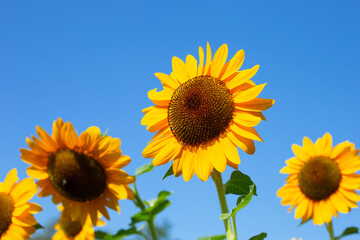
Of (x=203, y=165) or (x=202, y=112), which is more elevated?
(x=202, y=112)

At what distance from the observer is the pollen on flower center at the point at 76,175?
367 centimetres

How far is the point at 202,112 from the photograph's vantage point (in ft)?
11.6

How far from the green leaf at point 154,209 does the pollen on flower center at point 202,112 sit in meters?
0.66

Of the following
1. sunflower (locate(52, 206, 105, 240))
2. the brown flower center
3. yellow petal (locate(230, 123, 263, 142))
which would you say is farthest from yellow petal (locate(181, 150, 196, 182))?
the brown flower center

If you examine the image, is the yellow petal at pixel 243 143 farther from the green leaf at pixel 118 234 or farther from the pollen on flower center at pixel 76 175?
the green leaf at pixel 118 234

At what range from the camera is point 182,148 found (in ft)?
11.6

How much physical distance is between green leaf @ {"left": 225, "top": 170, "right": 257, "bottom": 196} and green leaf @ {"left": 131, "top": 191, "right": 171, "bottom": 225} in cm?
72

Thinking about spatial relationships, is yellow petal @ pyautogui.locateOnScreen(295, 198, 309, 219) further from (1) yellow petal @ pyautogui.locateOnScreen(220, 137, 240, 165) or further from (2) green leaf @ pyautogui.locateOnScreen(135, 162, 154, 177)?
(1) yellow petal @ pyautogui.locateOnScreen(220, 137, 240, 165)

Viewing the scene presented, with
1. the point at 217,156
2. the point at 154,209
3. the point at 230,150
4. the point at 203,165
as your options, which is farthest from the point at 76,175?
the point at 230,150

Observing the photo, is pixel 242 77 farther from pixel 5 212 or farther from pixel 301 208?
pixel 301 208

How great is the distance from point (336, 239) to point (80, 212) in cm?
294

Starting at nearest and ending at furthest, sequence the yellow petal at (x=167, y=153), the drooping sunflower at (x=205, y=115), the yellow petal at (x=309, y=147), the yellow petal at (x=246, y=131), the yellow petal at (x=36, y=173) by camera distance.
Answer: the yellow petal at (x=246, y=131), the drooping sunflower at (x=205, y=115), the yellow petal at (x=167, y=153), the yellow petal at (x=36, y=173), the yellow petal at (x=309, y=147)

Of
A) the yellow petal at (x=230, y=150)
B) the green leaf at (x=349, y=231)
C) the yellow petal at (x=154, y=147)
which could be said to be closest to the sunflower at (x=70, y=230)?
the yellow petal at (x=154, y=147)

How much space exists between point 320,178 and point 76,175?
3724 mm
